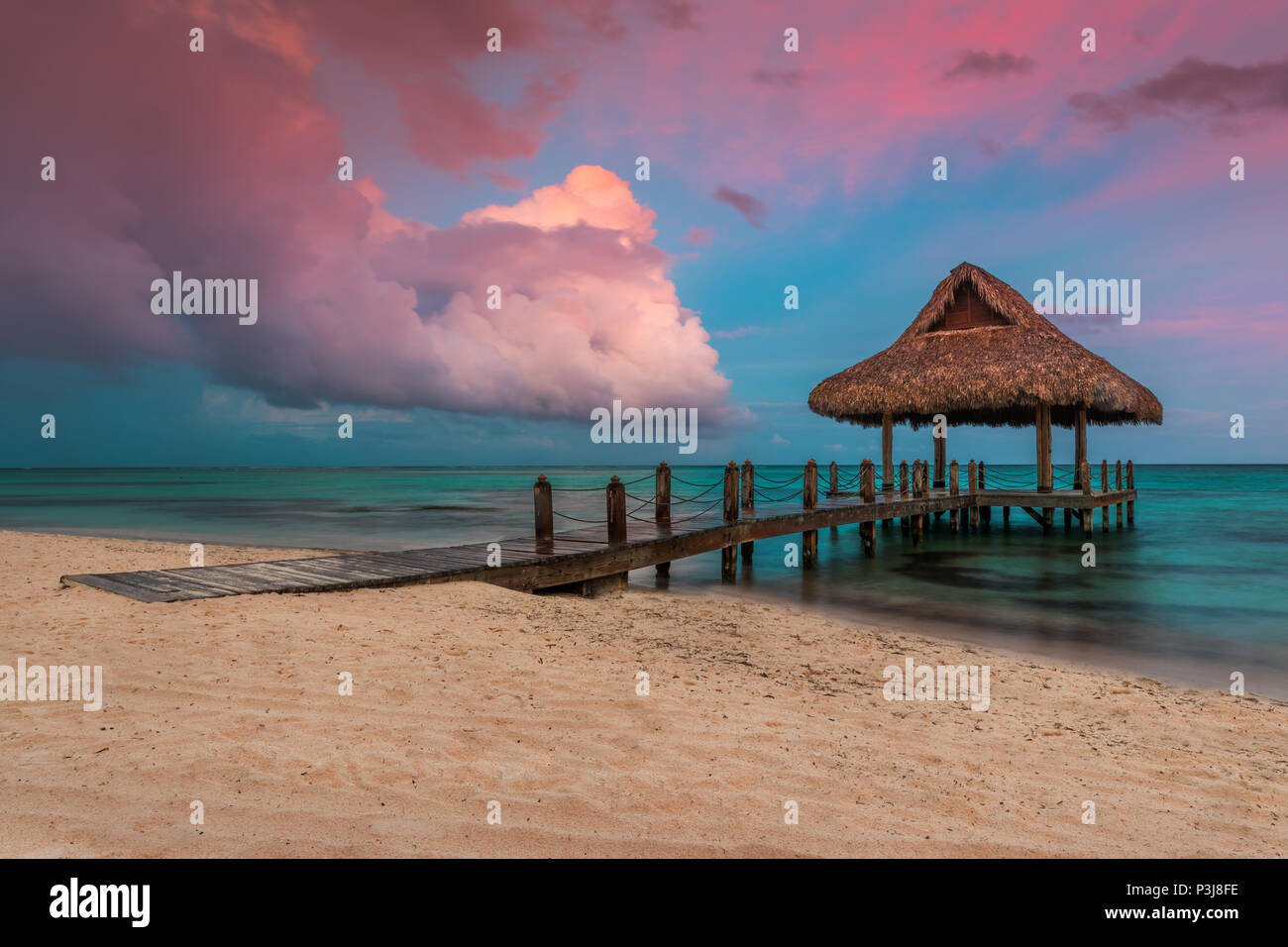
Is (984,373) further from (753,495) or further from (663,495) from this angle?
(663,495)

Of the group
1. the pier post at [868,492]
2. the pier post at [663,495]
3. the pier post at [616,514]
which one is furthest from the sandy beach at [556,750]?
the pier post at [868,492]

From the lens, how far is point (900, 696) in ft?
18.4

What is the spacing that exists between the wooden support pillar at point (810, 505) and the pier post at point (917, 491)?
4.97 m

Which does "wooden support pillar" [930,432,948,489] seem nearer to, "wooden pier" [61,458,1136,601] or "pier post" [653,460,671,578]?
"wooden pier" [61,458,1136,601]

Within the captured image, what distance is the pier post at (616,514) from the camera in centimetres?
1077

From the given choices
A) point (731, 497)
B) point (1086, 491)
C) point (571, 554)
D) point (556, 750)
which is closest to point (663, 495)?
point (731, 497)

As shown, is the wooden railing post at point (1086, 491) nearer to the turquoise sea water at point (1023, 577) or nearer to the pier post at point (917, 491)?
the turquoise sea water at point (1023, 577)

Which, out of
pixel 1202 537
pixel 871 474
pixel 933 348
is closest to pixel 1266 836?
pixel 871 474

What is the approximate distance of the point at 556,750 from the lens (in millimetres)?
3953

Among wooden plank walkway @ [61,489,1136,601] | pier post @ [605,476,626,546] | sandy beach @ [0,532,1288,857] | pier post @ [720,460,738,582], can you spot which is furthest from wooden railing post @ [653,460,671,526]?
sandy beach @ [0,532,1288,857]

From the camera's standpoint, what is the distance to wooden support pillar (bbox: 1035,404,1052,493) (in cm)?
2011

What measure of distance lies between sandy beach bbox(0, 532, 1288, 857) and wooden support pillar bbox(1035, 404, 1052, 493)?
15.2 metres
